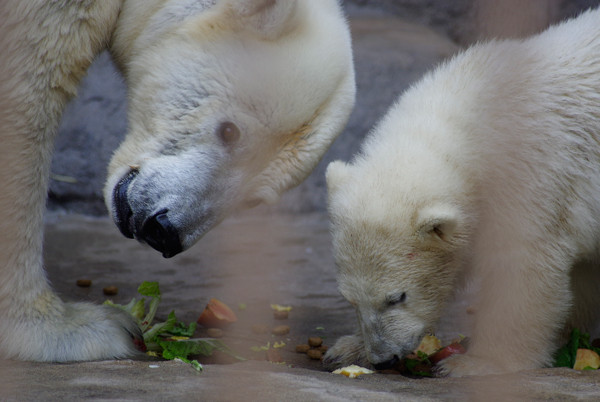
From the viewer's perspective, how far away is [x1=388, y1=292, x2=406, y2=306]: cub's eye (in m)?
3.01

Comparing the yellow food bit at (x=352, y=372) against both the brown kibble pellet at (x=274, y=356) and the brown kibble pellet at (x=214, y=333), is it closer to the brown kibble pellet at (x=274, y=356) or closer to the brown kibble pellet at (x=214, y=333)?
the brown kibble pellet at (x=274, y=356)

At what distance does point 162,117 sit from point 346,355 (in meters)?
1.23

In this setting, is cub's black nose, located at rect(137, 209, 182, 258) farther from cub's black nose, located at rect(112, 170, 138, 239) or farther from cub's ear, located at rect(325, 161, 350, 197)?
cub's ear, located at rect(325, 161, 350, 197)

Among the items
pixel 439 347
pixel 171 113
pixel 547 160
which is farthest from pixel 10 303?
pixel 547 160

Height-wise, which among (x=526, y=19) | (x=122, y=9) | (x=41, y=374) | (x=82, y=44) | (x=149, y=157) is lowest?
(x=41, y=374)

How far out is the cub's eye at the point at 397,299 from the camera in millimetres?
3012

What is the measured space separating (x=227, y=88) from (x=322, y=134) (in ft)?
1.40

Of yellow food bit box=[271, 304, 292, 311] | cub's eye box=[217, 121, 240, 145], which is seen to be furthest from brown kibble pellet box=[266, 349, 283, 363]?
cub's eye box=[217, 121, 240, 145]

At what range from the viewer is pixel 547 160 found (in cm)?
299

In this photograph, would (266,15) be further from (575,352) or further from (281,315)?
(575,352)

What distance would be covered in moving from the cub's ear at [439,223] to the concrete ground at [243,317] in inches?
21.9

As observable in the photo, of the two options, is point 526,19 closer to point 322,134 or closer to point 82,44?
point 322,134

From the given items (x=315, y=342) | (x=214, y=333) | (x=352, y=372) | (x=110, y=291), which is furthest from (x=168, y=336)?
(x=352, y=372)

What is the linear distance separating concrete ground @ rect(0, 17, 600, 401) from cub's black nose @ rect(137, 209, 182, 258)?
0.44 m
